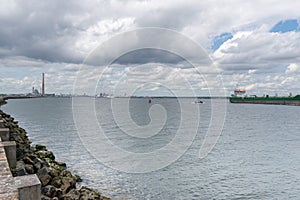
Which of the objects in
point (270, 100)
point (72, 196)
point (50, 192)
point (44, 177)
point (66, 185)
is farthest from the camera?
point (270, 100)

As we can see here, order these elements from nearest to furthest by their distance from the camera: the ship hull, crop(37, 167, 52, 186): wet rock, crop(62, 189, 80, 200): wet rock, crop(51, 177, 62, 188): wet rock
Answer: crop(62, 189, 80, 200): wet rock < crop(37, 167, 52, 186): wet rock < crop(51, 177, 62, 188): wet rock < the ship hull

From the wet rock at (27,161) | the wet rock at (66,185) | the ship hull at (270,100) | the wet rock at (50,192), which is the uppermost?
the ship hull at (270,100)

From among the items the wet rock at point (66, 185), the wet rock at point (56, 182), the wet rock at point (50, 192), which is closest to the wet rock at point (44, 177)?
the wet rock at point (56, 182)

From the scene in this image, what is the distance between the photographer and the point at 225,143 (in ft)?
96.1

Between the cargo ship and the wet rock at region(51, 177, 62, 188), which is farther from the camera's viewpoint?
the cargo ship

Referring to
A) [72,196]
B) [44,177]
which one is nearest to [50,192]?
[72,196]

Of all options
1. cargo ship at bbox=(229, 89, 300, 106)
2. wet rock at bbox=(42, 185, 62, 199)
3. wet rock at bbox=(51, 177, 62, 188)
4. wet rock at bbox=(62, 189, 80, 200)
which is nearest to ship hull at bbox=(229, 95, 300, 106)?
cargo ship at bbox=(229, 89, 300, 106)

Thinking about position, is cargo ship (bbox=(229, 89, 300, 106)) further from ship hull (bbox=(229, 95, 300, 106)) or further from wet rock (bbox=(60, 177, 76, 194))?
wet rock (bbox=(60, 177, 76, 194))

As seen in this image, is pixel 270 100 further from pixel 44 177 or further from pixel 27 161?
pixel 44 177

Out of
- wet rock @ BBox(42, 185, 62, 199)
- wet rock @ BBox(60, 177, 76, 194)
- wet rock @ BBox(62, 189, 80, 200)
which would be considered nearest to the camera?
wet rock @ BBox(42, 185, 62, 199)

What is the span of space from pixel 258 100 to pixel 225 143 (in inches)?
5397

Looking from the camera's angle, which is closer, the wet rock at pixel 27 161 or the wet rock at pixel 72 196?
the wet rock at pixel 72 196

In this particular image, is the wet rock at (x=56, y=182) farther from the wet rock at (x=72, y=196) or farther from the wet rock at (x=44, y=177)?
the wet rock at (x=72, y=196)

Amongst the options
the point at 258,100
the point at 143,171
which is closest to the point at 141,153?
the point at 143,171
